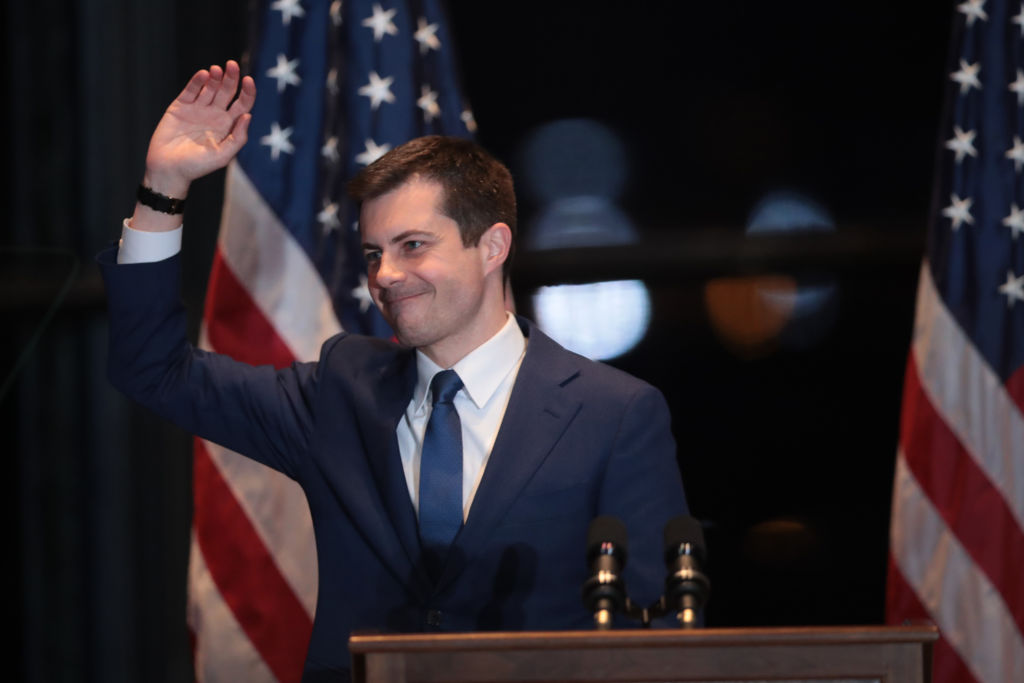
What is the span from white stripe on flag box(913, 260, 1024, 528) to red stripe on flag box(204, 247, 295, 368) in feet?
5.13

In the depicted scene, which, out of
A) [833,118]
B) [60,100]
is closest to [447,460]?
[833,118]

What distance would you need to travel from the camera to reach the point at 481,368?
1891 millimetres

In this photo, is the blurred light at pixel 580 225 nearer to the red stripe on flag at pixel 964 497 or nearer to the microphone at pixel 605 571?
the red stripe on flag at pixel 964 497

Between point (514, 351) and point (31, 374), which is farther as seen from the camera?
point (31, 374)

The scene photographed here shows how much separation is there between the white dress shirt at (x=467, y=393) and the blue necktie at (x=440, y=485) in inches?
0.8

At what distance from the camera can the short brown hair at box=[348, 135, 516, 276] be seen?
1858mm

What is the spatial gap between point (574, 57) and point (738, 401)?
3.64 feet

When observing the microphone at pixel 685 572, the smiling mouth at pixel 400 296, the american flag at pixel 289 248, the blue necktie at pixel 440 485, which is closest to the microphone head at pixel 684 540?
the microphone at pixel 685 572

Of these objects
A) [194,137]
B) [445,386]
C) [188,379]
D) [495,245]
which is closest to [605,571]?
[445,386]

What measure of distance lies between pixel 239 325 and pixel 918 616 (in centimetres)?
180

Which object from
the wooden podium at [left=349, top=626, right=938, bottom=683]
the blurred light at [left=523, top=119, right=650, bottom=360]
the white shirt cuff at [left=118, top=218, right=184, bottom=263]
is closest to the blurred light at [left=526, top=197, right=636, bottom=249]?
the blurred light at [left=523, top=119, right=650, bottom=360]

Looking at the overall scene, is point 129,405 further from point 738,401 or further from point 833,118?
point 833,118

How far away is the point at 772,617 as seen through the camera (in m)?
3.04

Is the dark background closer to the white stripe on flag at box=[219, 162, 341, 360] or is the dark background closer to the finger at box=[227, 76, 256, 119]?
the white stripe on flag at box=[219, 162, 341, 360]
